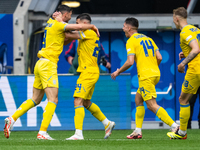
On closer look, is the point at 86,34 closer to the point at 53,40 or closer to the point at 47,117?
the point at 53,40

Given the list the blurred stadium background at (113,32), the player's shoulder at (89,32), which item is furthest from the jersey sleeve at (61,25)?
the blurred stadium background at (113,32)

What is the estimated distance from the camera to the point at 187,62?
6172mm

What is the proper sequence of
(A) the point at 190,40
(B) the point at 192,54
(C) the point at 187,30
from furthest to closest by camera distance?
(C) the point at 187,30
(A) the point at 190,40
(B) the point at 192,54

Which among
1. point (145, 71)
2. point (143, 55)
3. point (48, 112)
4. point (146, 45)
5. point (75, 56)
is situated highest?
point (146, 45)

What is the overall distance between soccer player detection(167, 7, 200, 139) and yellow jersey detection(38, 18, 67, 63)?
177 centimetres

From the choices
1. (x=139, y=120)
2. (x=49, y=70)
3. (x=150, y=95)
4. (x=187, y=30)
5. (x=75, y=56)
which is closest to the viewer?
(x=187, y=30)

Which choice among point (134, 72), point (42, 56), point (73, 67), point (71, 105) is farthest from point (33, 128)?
point (134, 72)

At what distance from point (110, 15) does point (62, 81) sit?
383cm

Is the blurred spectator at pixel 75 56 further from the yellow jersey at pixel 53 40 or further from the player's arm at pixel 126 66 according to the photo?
the yellow jersey at pixel 53 40

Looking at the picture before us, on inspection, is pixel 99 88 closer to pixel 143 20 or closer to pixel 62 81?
pixel 62 81

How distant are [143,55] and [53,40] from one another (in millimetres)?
1430

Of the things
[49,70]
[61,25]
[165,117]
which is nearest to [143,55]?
[165,117]

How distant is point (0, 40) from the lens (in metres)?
12.7

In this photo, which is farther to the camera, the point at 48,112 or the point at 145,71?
the point at 145,71
